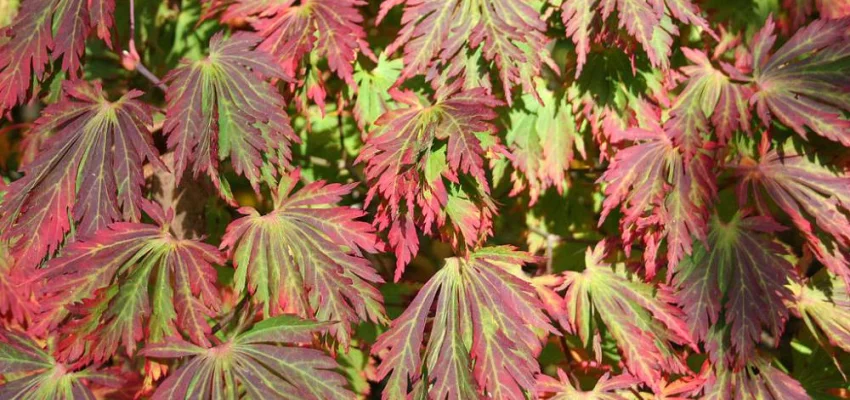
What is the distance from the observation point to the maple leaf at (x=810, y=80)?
1406 millimetres

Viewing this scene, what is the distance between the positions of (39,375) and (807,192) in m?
1.53

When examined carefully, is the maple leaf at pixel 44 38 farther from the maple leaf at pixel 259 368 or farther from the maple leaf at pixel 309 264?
the maple leaf at pixel 259 368

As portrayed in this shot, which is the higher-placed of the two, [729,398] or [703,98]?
[703,98]

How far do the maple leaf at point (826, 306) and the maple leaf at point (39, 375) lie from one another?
1419 mm

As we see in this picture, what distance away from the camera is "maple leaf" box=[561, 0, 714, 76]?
1.36 m

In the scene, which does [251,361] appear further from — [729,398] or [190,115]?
[729,398]

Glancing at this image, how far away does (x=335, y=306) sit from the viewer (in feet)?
4.30

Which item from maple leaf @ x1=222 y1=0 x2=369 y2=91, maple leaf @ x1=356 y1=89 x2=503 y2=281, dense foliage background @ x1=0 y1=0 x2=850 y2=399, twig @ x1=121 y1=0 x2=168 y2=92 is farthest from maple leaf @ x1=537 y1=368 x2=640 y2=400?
twig @ x1=121 y1=0 x2=168 y2=92

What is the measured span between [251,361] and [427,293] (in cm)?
35

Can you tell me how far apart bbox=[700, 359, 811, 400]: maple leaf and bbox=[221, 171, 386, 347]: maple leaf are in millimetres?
716

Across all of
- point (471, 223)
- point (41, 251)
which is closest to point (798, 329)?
point (471, 223)

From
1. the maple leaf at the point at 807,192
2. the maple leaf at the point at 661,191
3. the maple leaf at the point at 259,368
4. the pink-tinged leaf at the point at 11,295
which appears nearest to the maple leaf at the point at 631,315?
the maple leaf at the point at 661,191

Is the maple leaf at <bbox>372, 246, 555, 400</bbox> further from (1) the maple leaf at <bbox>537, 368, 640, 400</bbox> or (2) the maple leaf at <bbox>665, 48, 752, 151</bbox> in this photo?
(2) the maple leaf at <bbox>665, 48, 752, 151</bbox>

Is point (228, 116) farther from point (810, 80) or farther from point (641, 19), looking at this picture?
point (810, 80)
